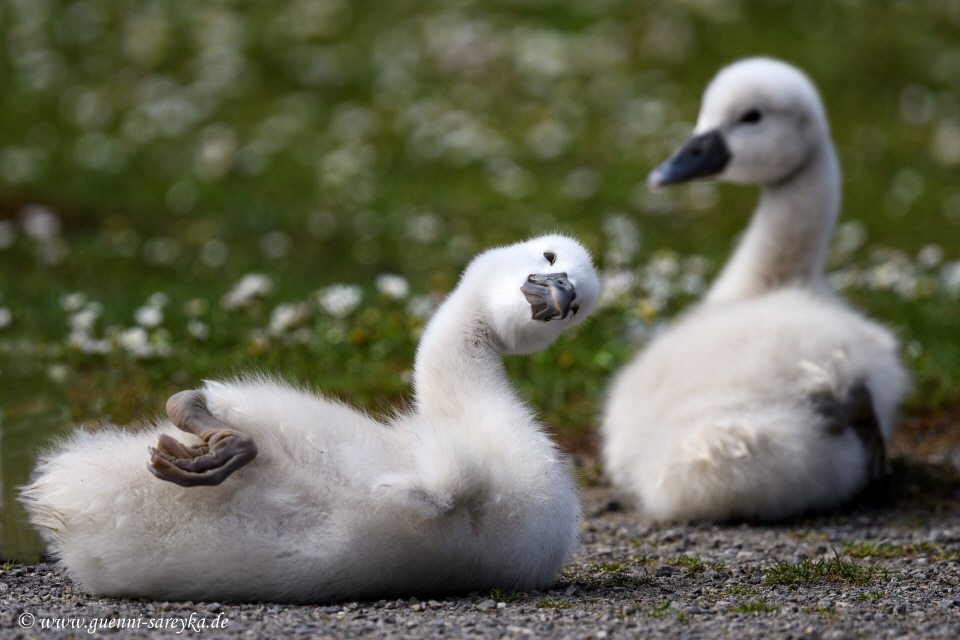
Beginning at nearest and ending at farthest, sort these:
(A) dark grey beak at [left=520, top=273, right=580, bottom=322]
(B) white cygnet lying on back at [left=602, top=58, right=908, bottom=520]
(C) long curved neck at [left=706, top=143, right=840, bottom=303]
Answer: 1. (A) dark grey beak at [left=520, top=273, right=580, bottom=322]
2. (B) white cygnet lying on back at [left=602, top=58, right=908, bottom=520]
3. (C) long curved neck at [left=706, top=143, right=840, bottom=303]

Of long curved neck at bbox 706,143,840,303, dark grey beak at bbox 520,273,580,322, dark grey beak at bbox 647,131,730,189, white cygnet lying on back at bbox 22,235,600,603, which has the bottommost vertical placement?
white cygnet lying on back at bbox 22,235,600,603

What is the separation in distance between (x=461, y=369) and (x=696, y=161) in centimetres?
382

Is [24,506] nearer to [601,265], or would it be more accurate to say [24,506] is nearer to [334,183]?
[601,265]

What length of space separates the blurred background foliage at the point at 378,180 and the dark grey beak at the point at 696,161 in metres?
1.02

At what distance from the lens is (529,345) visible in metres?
4.86

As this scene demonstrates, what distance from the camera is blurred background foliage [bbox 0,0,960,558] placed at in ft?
26.3

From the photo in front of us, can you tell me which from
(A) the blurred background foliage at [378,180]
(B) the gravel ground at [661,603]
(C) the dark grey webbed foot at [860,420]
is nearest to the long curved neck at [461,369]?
(A) the blurred background foliage at [378,180]

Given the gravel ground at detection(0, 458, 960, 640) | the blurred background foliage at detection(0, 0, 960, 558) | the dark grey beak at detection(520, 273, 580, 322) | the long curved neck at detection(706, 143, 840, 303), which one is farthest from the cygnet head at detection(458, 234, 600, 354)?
the long curved neck at detection(706, 143, 840, 303)

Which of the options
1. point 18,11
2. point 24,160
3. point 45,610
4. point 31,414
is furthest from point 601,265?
point 18,11

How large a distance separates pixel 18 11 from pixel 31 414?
16.8 m

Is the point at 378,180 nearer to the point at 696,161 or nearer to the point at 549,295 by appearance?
the point at 696,161

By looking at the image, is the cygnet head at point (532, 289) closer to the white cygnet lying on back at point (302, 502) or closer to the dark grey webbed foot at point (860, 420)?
the white cygnet lying on back at point (302, 502)

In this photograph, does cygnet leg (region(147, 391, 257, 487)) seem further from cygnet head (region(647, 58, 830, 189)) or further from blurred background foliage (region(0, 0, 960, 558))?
cygnet head (region(647, 58, 830, 189))

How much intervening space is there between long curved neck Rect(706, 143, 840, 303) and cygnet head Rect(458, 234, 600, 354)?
301 centimetres
